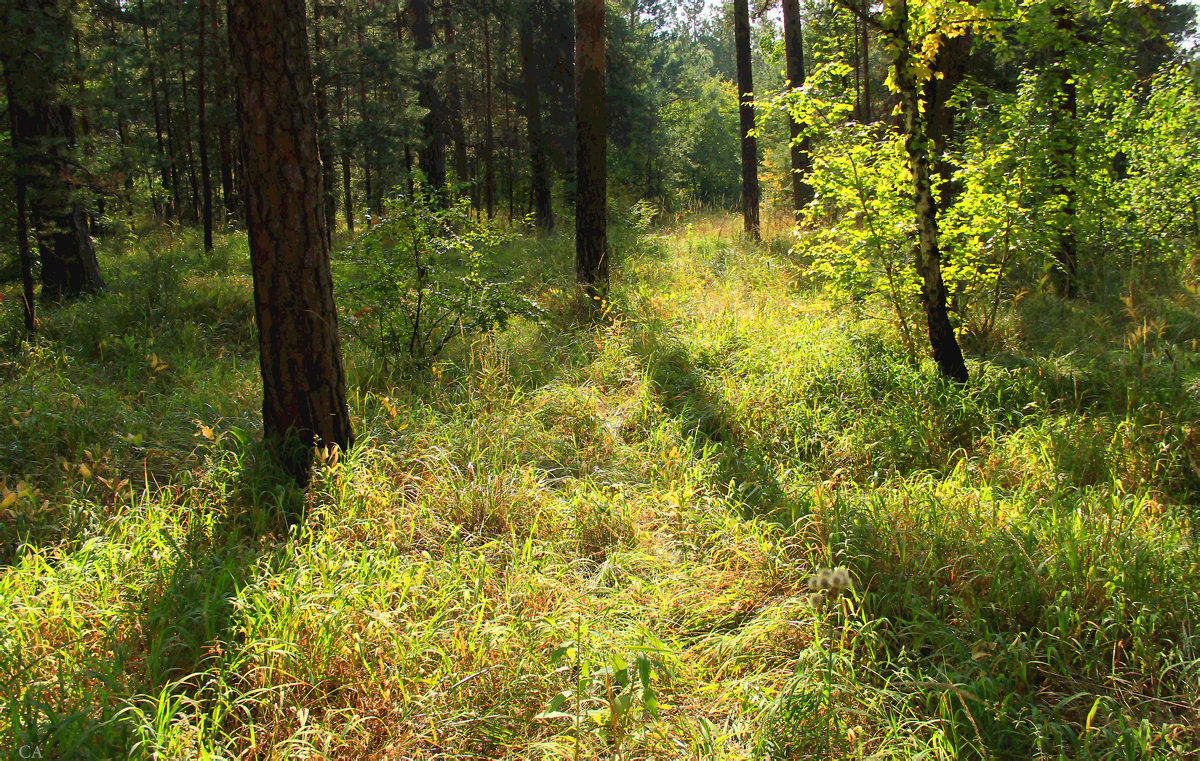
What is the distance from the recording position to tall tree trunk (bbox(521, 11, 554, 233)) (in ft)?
48.9

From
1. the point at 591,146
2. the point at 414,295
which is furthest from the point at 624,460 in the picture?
the point at 591,146

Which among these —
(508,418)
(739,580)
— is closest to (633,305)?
(508,418)

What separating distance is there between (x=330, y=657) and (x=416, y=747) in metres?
0.47

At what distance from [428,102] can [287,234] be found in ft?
39.4

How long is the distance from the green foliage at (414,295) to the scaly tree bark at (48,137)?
3799 millimetres

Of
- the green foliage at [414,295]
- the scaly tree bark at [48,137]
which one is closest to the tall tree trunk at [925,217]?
the green foliage at [414,295]

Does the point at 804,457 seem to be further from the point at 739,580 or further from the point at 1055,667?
the point at 1055,667

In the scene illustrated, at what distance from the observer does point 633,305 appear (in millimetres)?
6582

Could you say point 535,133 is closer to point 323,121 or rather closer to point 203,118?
point 323,121

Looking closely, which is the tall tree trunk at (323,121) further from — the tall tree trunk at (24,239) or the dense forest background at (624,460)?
the tall tree trunk at (24,239)

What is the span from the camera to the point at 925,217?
4504 mm

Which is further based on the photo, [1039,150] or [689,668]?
[1039,150]

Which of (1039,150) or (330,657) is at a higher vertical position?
(1039,150)

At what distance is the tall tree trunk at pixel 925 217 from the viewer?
14.4 feet
